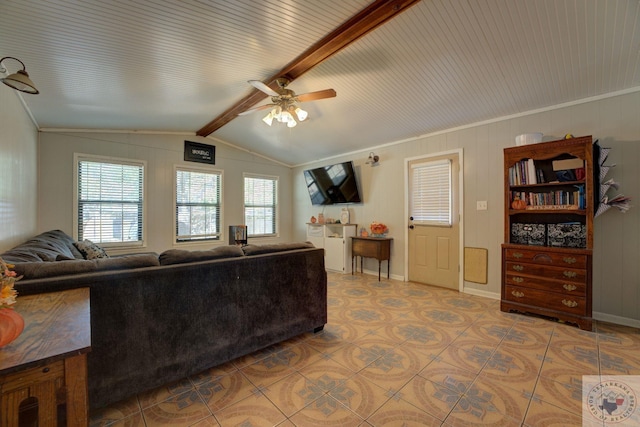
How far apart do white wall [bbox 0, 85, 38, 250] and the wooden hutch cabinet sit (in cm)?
496

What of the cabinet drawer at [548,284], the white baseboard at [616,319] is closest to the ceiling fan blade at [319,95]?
the cabinet drawer at [548,284]

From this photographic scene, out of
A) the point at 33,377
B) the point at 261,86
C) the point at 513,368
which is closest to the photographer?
the point at 33,377

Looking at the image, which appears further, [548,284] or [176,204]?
[176,204]

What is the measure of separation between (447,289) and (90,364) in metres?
4.03

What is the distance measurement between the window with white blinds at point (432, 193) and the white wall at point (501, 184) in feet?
0.70

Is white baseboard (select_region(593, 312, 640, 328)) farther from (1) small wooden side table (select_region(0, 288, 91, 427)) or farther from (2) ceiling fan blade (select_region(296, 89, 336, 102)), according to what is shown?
(1) small wooden side table (select_region(0, 288, 91, 427))

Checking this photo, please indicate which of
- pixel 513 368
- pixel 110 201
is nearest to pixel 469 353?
pixel 513 368

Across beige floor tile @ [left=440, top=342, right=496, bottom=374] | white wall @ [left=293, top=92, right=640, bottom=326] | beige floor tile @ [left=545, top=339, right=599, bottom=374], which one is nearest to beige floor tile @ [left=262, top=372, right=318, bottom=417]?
beige floor tile @ [left=440, top=342, right=496, bottom=374]

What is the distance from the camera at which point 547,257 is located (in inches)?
108

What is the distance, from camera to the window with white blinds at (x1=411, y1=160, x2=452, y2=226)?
3.90 meters

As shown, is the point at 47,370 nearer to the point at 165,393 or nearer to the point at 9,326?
the point at 9,326

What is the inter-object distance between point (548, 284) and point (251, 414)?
310 centimetres

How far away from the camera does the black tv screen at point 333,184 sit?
5004 mm

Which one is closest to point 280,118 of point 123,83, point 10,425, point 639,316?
point 123,83
